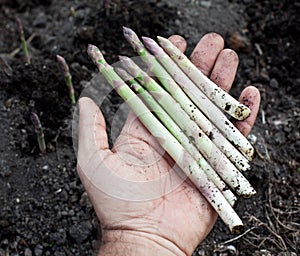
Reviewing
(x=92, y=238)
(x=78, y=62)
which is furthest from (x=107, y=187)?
(x=78, y=62)

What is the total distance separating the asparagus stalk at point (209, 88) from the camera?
2641 millimetres

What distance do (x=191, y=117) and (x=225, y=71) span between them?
374 millimetres

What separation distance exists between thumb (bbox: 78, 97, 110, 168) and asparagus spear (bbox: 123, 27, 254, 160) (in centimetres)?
52

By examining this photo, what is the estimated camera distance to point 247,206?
9.52 ft

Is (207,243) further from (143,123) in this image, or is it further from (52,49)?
(52,49)

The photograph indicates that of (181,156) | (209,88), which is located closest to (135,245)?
(181,156)

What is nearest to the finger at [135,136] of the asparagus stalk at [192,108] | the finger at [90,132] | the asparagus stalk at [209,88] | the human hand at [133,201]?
the human hand at [133,201]

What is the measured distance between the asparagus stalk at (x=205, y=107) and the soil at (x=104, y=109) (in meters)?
0.42

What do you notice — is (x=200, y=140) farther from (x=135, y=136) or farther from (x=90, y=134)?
(x=90, y=134)

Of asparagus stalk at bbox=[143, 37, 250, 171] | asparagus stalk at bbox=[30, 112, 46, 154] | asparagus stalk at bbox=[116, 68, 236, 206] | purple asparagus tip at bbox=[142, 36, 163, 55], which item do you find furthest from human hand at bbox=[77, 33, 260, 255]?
purple asparagus tip at bbox=[142, 36, 163, 55]

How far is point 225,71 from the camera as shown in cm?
280

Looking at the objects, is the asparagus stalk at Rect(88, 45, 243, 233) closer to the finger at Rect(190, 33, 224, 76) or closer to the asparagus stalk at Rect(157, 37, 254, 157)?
the asparagus stalk at Rect(157, 37, 254, 157)

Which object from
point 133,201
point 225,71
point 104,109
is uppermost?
point 225,71

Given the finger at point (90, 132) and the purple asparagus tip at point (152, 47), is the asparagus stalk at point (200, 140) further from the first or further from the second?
the finger at point (90, 132)
